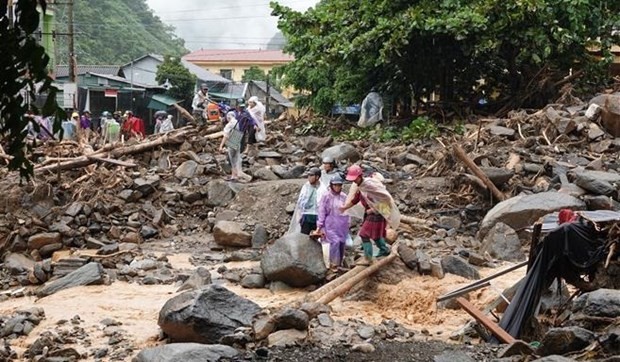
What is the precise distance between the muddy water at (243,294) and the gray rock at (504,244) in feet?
2.32

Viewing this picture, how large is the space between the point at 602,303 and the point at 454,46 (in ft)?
46.1

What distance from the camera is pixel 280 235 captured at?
532 inches

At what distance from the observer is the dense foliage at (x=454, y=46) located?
18.2 metres

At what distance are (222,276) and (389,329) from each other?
11.9ft

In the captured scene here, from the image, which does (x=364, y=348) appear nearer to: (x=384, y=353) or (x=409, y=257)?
(x=384, y=353)

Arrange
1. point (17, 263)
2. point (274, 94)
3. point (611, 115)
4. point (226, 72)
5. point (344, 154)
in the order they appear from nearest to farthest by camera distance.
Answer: point (17, 263) → point (611, 115) → point (344, 154) → point (274, 94) → point (226, 72)

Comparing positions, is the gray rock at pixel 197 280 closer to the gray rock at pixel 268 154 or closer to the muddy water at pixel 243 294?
the muddy water at pixel 243 294

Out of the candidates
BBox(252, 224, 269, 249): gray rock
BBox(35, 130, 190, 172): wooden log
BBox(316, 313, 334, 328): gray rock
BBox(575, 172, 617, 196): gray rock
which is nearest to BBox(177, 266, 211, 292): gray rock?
BBox(252, 224, 269, 249): gray rock

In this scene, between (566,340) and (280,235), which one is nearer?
(566,340)

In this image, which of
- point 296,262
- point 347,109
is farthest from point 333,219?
point 347,109

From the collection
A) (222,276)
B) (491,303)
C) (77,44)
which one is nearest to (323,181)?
(222,276)

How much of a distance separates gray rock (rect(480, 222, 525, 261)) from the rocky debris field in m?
0.02

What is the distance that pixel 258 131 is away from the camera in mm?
16625

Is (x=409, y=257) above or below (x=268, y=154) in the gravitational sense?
below
